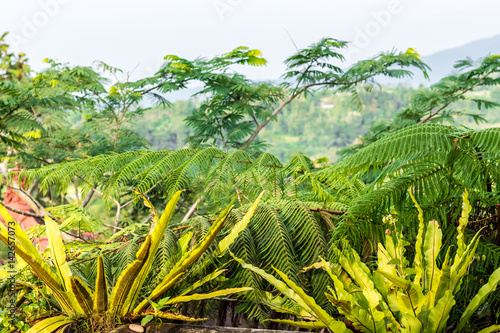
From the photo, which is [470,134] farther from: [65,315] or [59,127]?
[59,127]

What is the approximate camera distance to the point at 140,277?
798mm

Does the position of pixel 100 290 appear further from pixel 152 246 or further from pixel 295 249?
pixel 295 249

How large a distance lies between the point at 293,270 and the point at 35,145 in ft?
9.59

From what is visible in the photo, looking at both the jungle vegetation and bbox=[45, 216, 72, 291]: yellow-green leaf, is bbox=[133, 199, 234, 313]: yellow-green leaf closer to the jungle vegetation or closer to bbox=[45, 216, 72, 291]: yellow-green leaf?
the jungle vegetation

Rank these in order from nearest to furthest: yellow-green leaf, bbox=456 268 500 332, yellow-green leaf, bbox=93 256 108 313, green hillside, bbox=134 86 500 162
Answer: yellow-green leaf, bbox=456 268 500 332 → yellow-green leaf, bbox=93 256 108 313 → green hillside, bbox=134 86 500 162

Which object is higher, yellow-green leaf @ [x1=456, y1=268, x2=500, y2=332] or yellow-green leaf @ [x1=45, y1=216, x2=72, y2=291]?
yellow-green leaf @ [x1=45, y1=216, x2=72, y2=291]

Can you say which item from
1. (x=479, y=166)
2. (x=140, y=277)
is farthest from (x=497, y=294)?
(x=140, y=277)

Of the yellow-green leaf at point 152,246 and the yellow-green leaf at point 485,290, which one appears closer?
the yellow-green leaf at point 485,290

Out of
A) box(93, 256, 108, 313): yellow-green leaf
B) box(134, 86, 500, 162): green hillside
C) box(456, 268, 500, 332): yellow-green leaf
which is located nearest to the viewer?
box(456, 268, 500, 332): yellow-green leaf

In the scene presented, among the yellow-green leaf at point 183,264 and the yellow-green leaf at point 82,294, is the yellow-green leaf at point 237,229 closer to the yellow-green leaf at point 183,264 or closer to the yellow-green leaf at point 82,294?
the yellow-green leaf at point 183,264

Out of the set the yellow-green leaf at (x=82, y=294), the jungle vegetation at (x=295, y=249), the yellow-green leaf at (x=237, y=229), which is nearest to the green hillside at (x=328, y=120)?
the jungle vegetation at (x=295, y=249)

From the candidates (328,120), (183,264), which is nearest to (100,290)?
(183,264)

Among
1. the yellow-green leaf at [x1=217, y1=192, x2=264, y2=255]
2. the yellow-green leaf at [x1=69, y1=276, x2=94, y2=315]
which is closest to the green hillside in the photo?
the yellow-green leaf at [x1=217, y1=192, x2=264, y2=255]

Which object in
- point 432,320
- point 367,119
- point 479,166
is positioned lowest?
point 367,119
